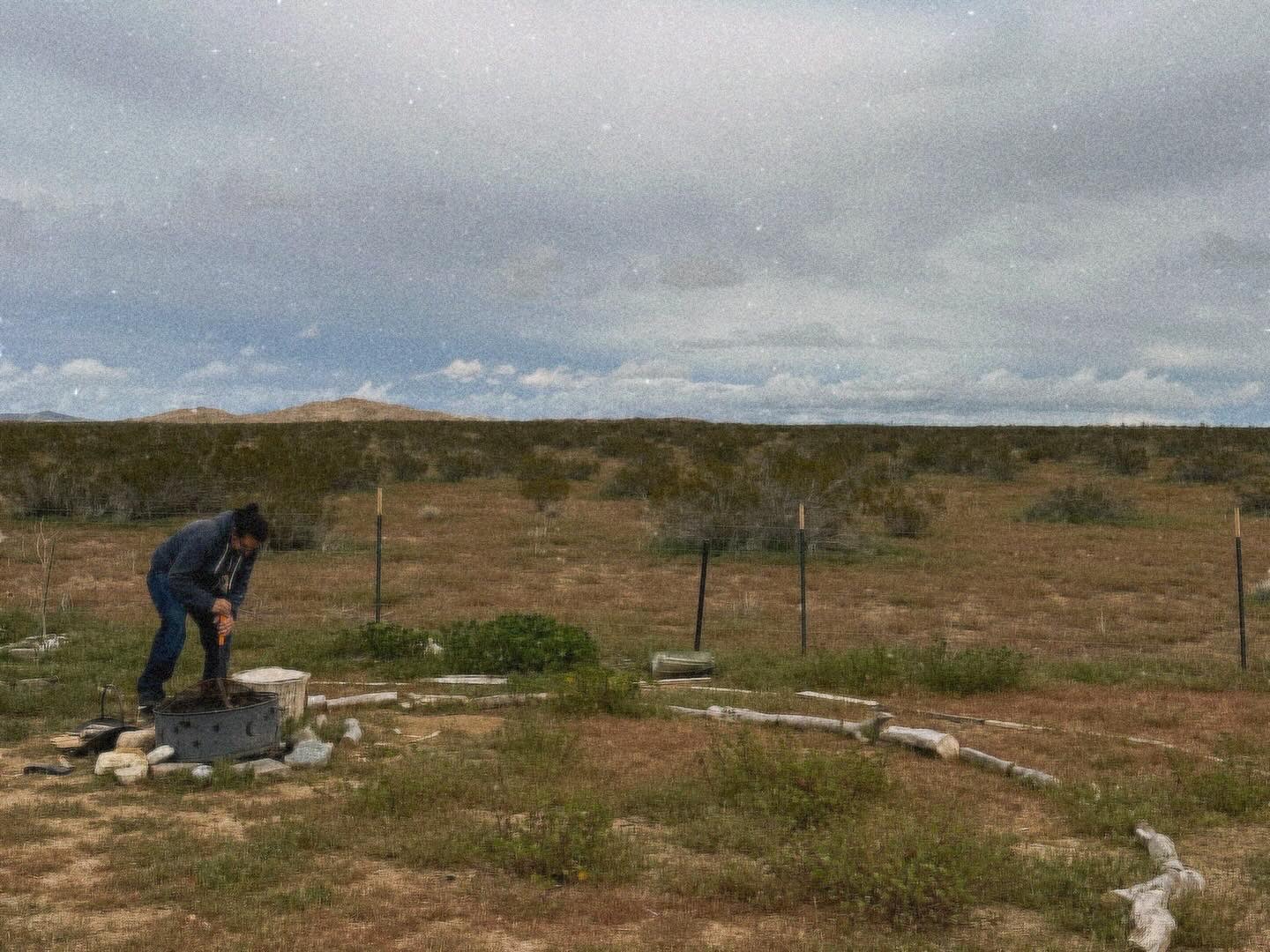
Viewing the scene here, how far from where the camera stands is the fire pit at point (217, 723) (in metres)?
7.64

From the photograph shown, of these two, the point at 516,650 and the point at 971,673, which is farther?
the point at 516,650

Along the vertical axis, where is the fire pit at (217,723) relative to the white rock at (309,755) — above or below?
above

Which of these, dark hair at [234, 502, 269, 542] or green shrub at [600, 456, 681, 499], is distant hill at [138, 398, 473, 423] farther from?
dark hair at [234, 502, 269, 542]

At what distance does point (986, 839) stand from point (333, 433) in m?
53.4

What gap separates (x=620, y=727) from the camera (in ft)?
30.5

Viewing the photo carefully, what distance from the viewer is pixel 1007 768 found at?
7914mm

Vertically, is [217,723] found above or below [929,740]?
above

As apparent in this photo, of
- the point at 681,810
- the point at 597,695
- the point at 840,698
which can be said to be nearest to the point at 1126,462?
the point at 840,698

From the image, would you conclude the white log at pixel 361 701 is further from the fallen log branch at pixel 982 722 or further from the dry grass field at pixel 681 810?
the fallen log branch at pixel 982 722

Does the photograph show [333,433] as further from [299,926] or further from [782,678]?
[299,926]

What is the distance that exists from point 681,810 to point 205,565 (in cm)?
431

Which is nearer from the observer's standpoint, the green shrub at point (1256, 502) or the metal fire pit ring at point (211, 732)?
the metal fire pit ring at point (211, 732)

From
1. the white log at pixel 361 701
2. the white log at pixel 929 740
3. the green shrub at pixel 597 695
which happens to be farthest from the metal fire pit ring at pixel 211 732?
the white log at pixel 929 740

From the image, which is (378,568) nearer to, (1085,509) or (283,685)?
(283,685)
